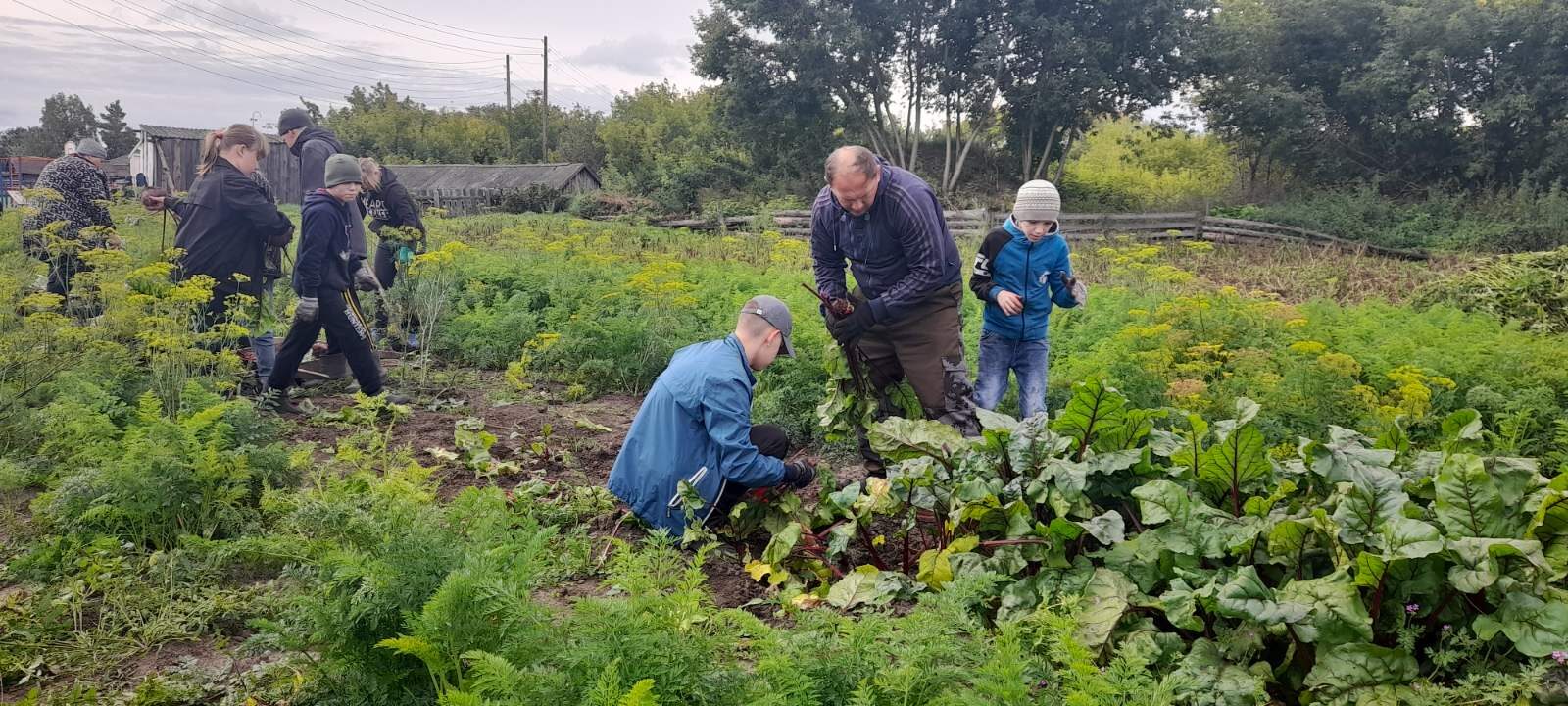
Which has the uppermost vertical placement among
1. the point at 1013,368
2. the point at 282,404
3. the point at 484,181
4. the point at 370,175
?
the point at 484,181

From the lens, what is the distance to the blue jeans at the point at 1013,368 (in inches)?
226

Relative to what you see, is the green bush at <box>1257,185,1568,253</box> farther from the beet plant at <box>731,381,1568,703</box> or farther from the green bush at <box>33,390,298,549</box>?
the green bush at <box>33,390,298,549</box>

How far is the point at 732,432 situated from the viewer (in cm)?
424

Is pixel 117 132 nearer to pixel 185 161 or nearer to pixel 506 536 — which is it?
pixel 185 161

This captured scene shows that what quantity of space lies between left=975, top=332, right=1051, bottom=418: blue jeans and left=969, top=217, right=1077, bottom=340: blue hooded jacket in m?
0.10

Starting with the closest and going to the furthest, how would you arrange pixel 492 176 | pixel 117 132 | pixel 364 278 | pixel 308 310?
pixel 308 310, pixel 364 278, pixel 492 176, pixel 117 132

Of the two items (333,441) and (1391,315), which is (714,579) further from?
(1391,315)

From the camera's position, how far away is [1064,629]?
2566 mm

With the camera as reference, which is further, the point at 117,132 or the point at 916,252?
the point at 117,132

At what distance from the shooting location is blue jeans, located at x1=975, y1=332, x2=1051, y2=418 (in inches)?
226

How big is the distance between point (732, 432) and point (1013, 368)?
238cm

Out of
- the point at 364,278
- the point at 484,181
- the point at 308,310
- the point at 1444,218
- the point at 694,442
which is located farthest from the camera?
the point at 484,181

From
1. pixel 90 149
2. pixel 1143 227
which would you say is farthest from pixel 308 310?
pixel 1143 227

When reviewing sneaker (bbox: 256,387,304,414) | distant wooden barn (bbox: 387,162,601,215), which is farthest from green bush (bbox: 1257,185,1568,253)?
distant wooden barn (bbox: 387,162,601,215)
